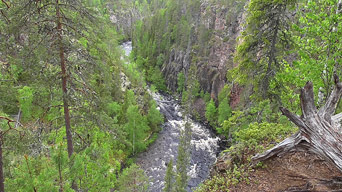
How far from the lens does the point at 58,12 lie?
7.81 metres

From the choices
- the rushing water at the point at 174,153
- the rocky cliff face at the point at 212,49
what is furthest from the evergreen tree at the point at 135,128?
the rocky cliff face at the point at 212,49

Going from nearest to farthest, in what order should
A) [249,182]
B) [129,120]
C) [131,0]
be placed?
[249,182]
[129,120]
[131,0]

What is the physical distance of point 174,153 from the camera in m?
28.3

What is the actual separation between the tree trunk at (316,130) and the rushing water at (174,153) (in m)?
19.1

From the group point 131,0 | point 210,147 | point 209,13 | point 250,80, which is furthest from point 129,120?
point 131,0

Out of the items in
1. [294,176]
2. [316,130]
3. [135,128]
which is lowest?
[135,128]

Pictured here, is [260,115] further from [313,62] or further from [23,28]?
[23,28]

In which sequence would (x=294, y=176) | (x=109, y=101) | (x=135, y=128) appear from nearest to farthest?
(x=294, y=176) < (x=109, y=101) < (x=135, y=128)

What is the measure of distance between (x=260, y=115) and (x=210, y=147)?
20.1m

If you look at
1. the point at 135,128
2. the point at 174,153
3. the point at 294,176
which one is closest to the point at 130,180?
the point at 135,128

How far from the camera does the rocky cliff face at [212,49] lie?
4341cm

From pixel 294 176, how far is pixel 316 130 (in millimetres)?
1647

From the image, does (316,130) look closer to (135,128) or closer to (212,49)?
(135,128)

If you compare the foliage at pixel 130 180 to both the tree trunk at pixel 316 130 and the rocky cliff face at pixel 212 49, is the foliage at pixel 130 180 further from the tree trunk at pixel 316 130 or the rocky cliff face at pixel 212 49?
the rocky cliff face at pixel 212 49
